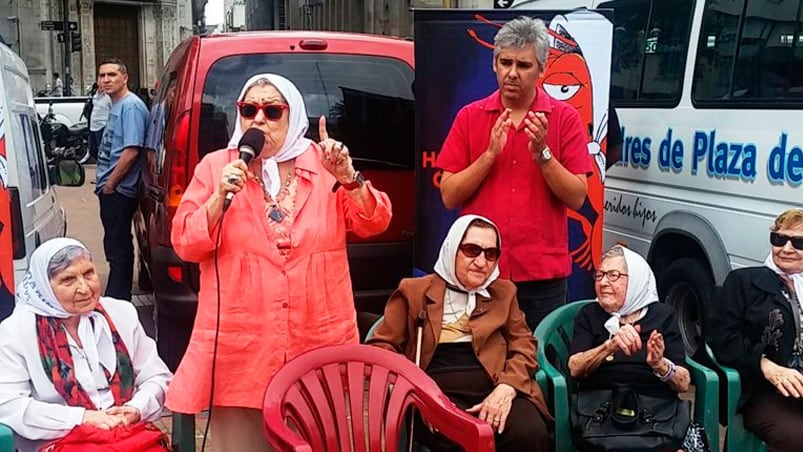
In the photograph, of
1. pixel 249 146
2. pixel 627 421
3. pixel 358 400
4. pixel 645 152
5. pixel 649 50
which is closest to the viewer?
pixel 249 146

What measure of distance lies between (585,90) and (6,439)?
3.38 metres

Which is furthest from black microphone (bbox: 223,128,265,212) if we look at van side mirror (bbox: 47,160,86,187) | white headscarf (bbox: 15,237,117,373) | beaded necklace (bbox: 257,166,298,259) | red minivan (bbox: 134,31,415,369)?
van side mirror (bbox: 47,160,86,187)

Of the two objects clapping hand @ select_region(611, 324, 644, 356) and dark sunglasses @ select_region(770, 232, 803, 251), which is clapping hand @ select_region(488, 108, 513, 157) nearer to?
clapping hand @ select_region(611, 324, 644, 356)

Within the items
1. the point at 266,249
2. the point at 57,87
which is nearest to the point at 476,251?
the point at 266,249

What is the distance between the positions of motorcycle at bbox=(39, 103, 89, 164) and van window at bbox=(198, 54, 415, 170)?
576 inches

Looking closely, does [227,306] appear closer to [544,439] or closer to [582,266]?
[544,439]

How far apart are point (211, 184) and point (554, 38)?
102 inches

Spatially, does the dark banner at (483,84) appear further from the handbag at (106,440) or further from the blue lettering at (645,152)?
the handbag at (106,440)

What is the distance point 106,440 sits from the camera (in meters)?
2.79

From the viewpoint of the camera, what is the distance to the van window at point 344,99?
15.0 feet

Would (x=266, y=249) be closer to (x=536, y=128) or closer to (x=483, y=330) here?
(x=483, y=330)

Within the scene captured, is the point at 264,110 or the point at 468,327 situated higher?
the point at 264,110

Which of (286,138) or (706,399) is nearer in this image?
(286,138)

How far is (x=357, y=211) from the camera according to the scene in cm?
288
